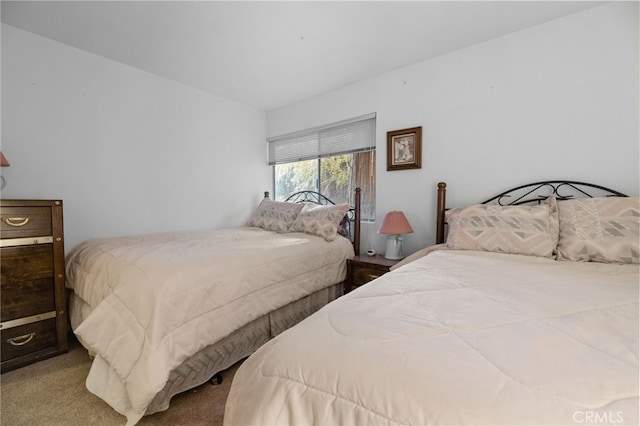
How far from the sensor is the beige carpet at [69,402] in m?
1.30

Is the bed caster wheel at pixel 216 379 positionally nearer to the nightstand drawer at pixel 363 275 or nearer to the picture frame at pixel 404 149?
the nightstand drawer at pixel 363 275

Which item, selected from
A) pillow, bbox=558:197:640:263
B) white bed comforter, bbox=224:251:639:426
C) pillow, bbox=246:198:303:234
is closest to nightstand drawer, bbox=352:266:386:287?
pillow, bbox=246:198:303:234

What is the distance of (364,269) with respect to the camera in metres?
2.38

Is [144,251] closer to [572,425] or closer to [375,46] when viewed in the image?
[572,425]

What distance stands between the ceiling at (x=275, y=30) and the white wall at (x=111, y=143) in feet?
0.67

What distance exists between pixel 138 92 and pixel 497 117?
129 inches

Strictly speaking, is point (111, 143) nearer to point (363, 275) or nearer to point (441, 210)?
point (363, 275)

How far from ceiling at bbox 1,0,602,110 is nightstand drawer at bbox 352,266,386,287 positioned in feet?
6.25

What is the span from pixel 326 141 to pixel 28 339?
3012 millimetres

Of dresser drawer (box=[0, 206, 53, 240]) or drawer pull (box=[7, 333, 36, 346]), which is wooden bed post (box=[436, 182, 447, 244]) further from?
drawer pull (box=[7, 333, 36, 346])

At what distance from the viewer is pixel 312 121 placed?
10.9ft

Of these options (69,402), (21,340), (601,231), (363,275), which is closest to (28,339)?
(21,340)

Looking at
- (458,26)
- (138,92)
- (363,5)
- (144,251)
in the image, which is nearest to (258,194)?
(138,92)

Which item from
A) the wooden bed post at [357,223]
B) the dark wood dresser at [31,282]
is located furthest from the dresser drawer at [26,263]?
the wooden bed post at [357,223]
